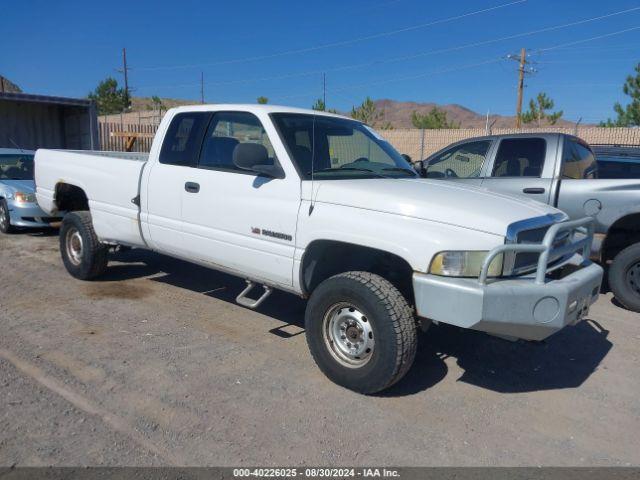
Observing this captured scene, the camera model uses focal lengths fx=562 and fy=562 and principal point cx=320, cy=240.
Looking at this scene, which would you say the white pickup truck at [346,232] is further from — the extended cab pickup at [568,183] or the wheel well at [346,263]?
the extended cab pickup at [568,183]

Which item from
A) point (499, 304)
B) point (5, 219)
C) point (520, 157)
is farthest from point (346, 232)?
point (5, 219)

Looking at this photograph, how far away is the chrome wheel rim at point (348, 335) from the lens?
389 cm

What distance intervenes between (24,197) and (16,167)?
4.93 ft

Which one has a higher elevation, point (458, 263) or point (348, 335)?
point (458, 263)

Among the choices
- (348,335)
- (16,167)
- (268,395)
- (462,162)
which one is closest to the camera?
(268,395)

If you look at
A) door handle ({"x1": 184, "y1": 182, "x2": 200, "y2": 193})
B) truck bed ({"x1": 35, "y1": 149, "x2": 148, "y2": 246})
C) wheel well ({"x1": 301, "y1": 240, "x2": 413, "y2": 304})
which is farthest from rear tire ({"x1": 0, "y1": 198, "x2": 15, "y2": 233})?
wheel well ({"x1": 301, "y1": 240, "x2": 413, "y2": 304})

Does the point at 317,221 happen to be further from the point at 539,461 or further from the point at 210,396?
the point at 539,461

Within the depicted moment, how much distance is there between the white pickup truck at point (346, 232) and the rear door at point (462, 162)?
2125 millimetres

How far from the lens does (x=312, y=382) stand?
13.5ft

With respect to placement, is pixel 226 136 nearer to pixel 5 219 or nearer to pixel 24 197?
pixel 24 197

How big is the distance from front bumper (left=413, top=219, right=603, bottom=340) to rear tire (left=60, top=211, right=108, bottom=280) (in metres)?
4.13

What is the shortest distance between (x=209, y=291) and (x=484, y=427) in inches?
143

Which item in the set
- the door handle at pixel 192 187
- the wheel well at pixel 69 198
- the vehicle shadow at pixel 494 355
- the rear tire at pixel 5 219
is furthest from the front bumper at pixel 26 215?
the door handle at pixel 192 187

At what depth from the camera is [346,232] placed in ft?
12.8
